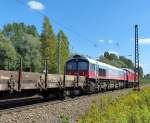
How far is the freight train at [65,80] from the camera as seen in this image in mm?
18578

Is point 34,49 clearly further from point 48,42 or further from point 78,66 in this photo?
point 78,66

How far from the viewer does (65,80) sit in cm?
2706

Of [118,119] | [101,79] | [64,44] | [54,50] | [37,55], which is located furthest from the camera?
[64,44]

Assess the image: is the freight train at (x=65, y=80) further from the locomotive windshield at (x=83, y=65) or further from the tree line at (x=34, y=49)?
the tree line at (x=34, y=49)

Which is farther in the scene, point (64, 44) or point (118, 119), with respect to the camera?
point (64, 44)

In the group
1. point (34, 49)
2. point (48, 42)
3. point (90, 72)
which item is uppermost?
point (48, 42)

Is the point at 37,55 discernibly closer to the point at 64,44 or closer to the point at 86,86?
the point at 64,44

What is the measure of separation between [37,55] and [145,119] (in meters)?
Result: 77.7

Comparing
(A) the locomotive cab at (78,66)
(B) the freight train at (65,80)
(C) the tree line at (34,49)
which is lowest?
(B) the freight train at (65,80)

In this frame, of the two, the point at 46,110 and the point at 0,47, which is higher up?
the point at 0,47

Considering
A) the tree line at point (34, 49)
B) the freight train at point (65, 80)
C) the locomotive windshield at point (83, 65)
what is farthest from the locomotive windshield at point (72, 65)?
the tree line at point (34, 49)

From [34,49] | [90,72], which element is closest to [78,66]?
[90,72]

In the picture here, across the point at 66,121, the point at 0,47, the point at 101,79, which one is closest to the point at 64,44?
the point at 0,47

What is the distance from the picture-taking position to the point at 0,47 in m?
77.3
